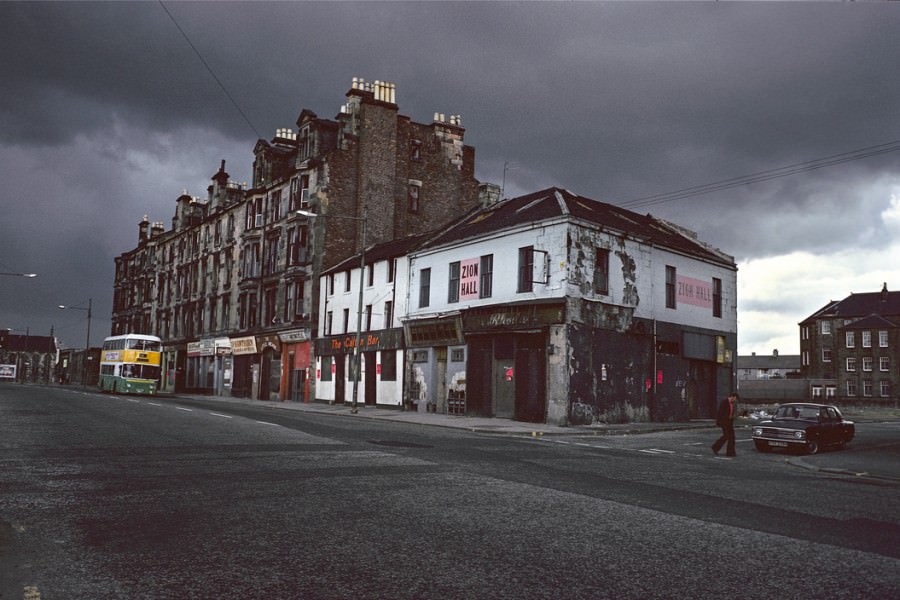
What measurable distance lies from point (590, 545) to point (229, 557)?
3209mm

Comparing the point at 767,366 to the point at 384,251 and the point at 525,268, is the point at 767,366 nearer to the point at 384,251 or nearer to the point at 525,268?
the point at 384,251

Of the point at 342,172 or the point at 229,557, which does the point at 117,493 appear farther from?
the point at 342,172

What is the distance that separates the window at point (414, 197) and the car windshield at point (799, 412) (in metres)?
31.2

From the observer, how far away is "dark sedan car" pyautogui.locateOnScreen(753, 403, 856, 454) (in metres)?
18.6

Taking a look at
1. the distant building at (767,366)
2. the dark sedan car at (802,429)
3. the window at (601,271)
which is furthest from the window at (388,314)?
the distant building at (767,366)

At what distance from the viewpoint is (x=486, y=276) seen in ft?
102

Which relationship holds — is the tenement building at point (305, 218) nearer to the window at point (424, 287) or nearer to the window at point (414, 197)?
the window at point (414, 197)

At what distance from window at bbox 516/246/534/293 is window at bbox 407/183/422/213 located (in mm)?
19198

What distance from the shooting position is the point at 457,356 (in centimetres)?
3228

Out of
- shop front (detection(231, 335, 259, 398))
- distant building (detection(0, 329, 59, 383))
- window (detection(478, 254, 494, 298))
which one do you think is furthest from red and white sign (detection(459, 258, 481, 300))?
distant building (detection(0, 329, 59, 383))

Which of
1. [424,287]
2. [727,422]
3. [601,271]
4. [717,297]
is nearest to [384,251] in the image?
[424,287]

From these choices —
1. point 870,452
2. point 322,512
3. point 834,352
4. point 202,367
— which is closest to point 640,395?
point 870,452

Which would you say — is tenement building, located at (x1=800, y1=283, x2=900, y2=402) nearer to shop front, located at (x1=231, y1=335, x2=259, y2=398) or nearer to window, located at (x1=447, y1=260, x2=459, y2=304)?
window, located at (x1=447, y1=260, x2=459, y2=304)

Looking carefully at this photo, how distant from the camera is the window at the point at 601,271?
28.5m
